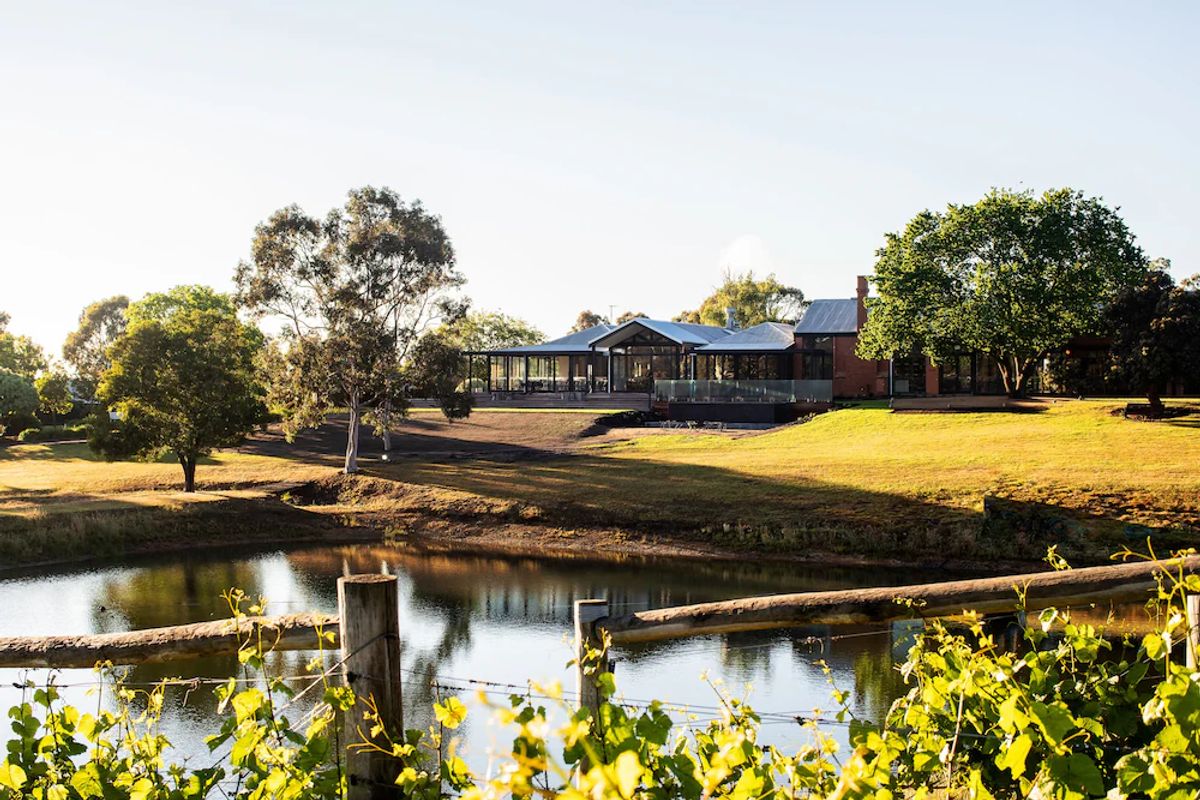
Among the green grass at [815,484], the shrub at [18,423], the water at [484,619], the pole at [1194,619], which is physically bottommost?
the water at [484,619]

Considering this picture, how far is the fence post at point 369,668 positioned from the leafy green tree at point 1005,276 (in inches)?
1626

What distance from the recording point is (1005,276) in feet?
140

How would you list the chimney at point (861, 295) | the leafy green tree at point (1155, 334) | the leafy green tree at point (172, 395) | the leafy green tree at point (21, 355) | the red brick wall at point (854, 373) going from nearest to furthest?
the leafy green tree at point (172, 395), the leafy green tree at point (1155, 334), the red brick wall at point (854, 373), the chimney at point (861, 295), the leafy green tree at point (21, 355)

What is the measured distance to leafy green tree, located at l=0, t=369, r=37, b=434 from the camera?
2154 inches

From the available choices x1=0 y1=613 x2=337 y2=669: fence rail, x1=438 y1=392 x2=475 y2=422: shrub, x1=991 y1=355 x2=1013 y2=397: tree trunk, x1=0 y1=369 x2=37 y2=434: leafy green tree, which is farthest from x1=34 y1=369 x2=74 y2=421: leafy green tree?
x1=0 y1=613 x2=337 y2=669: fence rail

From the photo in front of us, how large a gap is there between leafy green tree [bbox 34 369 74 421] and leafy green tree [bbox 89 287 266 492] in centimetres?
2976

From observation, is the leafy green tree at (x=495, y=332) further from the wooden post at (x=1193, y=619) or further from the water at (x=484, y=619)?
the wooden post at (x=1193, y=619)

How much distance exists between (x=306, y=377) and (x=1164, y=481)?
83.7 ft

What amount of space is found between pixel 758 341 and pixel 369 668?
173 feet

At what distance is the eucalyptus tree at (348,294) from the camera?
3619 cm

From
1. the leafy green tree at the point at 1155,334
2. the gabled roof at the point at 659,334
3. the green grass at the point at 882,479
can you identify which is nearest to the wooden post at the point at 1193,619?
the green grass at the point at 882,479

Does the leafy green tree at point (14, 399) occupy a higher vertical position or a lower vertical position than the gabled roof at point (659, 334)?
lower

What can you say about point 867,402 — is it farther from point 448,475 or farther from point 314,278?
point 314,278

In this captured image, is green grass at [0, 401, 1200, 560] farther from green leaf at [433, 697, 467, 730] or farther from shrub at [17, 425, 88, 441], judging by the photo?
green leaf at [433, 697, 467, 730]
